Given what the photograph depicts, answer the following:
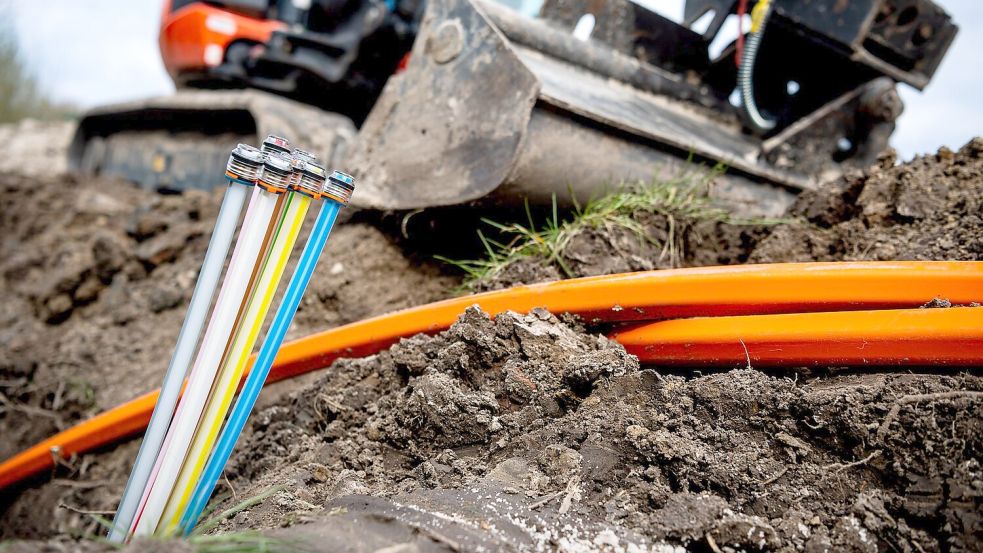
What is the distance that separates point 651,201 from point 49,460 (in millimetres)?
1848

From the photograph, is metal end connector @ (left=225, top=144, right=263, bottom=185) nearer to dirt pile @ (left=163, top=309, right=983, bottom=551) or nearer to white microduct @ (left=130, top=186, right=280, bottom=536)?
white microduct @ (left=130, top=186, right=280, bottom=536)

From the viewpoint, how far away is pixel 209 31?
362 centimetres

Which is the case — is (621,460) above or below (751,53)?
below

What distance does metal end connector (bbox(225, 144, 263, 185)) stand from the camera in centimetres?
97

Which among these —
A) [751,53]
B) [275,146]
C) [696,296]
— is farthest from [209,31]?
[696,296]

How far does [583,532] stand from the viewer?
0.96m

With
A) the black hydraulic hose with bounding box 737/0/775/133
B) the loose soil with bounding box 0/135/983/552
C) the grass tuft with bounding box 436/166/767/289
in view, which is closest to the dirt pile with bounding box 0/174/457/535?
the grass tuft with bounding box 436/166/767/289

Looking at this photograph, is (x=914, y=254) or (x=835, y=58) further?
(x=835, y=58)

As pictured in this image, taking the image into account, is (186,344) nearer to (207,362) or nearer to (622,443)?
(207,362)

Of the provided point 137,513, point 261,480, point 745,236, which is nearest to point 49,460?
point 261,480

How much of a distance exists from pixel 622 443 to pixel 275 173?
2.15ft

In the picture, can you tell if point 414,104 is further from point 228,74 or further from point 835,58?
point 228,74

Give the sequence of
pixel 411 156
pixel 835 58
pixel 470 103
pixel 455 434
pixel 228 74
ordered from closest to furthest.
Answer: pixel 455 434, pixel 470 103, pixel 411 156, pixel 835 58, pixel 228 74

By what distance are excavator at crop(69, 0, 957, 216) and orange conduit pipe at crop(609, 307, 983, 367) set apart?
0.71 metres
